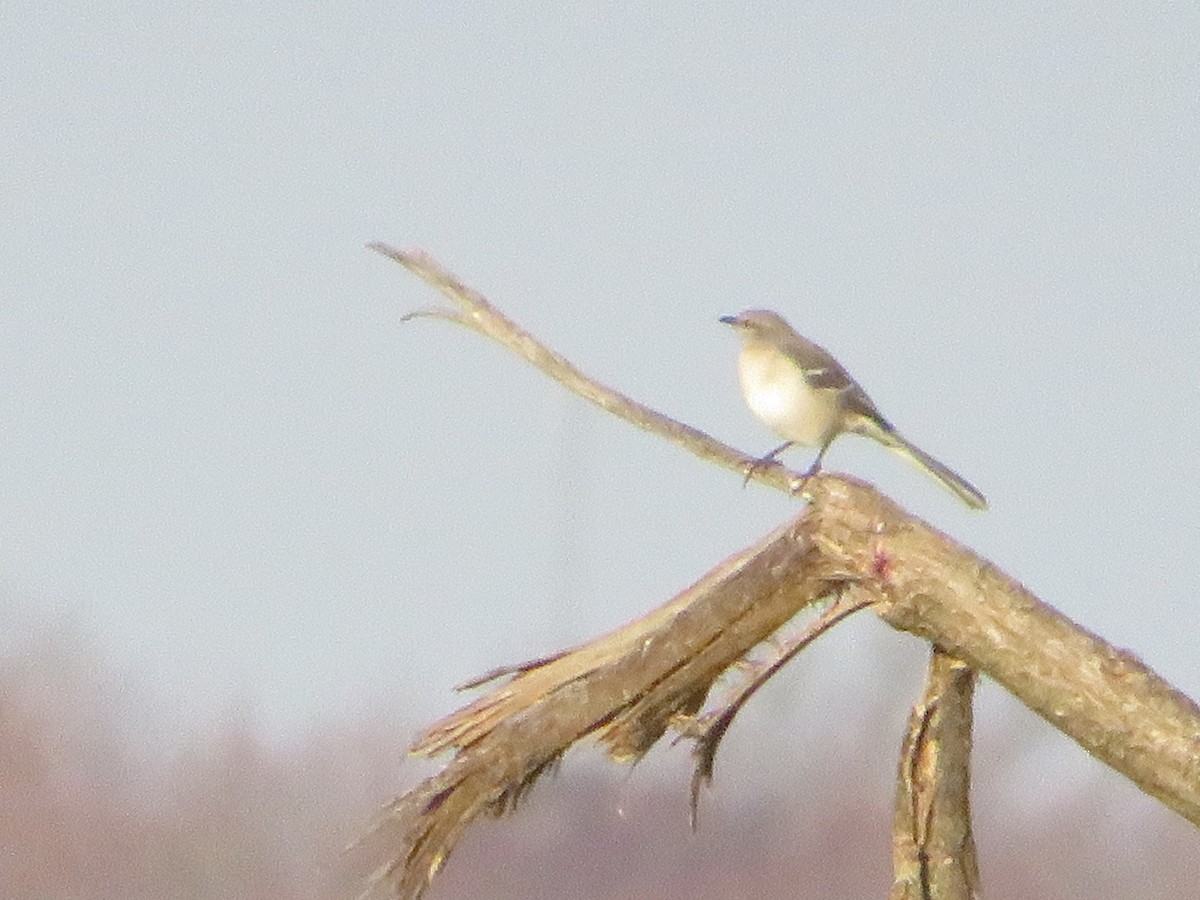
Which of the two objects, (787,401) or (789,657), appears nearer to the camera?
(789,657)

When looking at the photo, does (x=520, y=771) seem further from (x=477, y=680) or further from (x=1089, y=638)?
(x=1089, y=638)

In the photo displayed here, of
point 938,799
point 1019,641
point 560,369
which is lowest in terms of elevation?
point 938,799

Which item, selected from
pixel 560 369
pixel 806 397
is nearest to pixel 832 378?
→ pixel 806 397

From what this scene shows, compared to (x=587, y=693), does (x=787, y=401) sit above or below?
above

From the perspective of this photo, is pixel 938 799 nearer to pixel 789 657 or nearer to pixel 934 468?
pixel 789 657

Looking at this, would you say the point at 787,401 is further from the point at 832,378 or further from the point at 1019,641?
the point at 1019,641

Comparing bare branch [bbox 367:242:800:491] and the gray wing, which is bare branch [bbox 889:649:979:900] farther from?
the gray wing

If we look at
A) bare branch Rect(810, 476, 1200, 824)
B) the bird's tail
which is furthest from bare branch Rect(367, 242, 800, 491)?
the bird's tail

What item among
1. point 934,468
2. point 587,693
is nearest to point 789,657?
point 587,693
